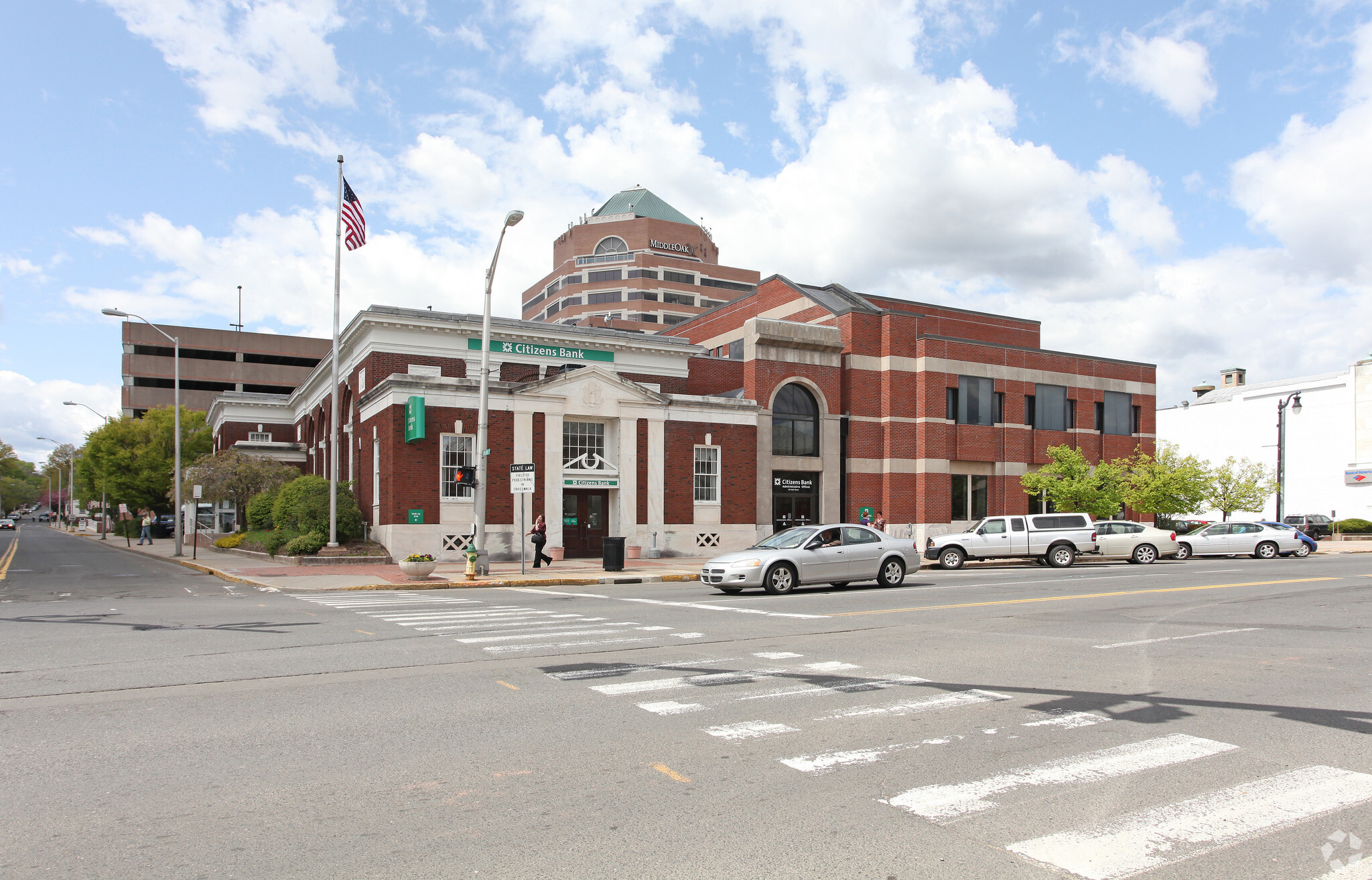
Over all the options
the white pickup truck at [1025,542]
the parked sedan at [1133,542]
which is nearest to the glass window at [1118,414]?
the parked sedan at [1133,542]

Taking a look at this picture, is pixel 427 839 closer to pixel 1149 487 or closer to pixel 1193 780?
pixel 1193 780

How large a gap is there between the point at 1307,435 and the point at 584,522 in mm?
62543

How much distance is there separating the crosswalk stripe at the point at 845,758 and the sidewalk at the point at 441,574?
54.6 feet

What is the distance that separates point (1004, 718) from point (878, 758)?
1.67 meters

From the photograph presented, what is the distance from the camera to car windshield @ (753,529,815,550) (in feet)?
63.2

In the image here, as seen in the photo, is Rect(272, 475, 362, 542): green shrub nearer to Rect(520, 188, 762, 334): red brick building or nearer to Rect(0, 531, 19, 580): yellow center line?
Rect(0, 531, 19, 580): yellow center line

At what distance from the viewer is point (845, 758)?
6.15 metres

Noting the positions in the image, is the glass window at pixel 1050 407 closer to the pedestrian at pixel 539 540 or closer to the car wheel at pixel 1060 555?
the car wheel at pixel 1060 555

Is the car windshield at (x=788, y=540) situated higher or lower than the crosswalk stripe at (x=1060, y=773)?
higher

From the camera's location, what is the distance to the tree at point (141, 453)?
58594 millimetres

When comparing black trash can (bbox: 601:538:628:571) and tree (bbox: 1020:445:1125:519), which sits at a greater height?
tree (bbox: 1020:445:1125:519)

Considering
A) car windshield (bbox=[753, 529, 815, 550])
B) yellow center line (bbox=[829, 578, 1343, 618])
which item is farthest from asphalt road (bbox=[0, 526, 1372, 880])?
car windshield (bbox=[753, 529, 815, 550])

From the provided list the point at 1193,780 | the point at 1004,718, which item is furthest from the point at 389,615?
the point at 1193,780

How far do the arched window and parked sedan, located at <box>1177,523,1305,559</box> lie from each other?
1433cm
